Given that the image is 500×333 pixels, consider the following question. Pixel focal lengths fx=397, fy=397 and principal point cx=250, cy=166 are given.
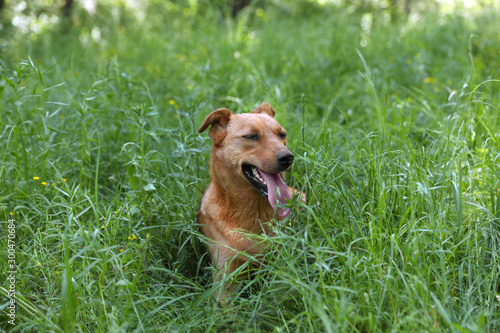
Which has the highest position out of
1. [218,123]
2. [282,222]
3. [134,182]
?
[218,123]

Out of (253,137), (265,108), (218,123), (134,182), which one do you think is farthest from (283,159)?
(134,182)

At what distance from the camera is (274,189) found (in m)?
2.72

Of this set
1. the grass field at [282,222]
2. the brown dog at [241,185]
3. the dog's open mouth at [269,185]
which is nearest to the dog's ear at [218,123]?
the brown dog at [241,185]

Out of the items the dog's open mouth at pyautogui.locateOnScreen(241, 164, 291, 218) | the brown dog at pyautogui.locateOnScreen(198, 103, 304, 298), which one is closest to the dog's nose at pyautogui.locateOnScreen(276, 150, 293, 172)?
the brown dog at pyautogui.locateOnScreen(198, 103, 304, 298)

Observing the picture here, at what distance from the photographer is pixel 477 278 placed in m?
2.16

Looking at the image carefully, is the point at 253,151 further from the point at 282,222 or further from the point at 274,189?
the point at 282,222

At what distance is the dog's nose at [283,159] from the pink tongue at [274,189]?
98 millimetres

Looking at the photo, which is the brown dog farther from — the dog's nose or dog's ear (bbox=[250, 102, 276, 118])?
dog's ear (bbox=[250, 102, 276, 118])

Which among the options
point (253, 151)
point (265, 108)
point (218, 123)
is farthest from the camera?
point (265, 108)

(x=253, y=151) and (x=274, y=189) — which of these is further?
(x=253, y=151)

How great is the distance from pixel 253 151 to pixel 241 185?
0.89 feet

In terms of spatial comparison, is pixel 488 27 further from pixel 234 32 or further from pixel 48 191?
pixel 48 191

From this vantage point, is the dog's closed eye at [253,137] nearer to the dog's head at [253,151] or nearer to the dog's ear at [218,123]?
the dog's head at [253,151]

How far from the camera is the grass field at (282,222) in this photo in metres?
2.09
